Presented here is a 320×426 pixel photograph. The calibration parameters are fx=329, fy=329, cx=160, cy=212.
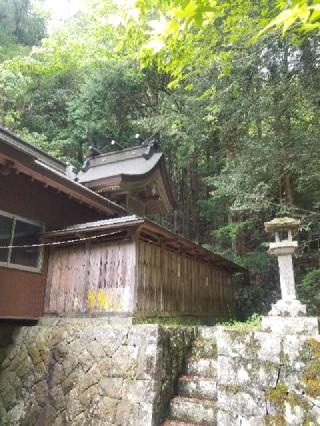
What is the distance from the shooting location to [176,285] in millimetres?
9133

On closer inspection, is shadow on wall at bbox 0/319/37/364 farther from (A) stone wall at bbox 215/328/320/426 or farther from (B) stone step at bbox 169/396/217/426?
(A) stone wall at bbox 215/328/320/426

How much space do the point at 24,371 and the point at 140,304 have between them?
9.67 feet

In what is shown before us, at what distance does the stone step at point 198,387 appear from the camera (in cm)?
575

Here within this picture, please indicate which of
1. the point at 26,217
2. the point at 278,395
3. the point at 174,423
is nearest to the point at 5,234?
the point at 26,217

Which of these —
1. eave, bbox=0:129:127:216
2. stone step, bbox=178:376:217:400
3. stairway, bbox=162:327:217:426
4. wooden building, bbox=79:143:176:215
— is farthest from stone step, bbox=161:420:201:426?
wooden building, bbox=79:143:176:215

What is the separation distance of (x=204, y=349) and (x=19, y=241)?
16.8 feet

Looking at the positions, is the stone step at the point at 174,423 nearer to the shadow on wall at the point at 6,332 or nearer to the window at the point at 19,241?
the shadow on wall at the point at 6,332

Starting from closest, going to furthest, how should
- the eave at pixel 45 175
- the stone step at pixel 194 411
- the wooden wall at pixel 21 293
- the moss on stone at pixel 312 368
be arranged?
the moss on stone at pixel 312 368 → the stone step at pixel 194 411 → the eave at pixel 45 175 → the wooden wall at pixel 21 293

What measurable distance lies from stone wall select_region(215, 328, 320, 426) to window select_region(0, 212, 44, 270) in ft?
18.3

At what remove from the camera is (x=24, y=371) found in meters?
7.28

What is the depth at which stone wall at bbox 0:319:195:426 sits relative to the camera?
18.7ft

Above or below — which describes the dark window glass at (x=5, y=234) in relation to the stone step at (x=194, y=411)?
above

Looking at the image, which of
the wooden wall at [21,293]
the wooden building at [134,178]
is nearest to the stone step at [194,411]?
the wooden wall at [21,293]

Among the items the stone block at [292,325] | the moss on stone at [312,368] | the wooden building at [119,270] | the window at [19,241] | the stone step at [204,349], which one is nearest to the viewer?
the moss on stone at [312,368]
